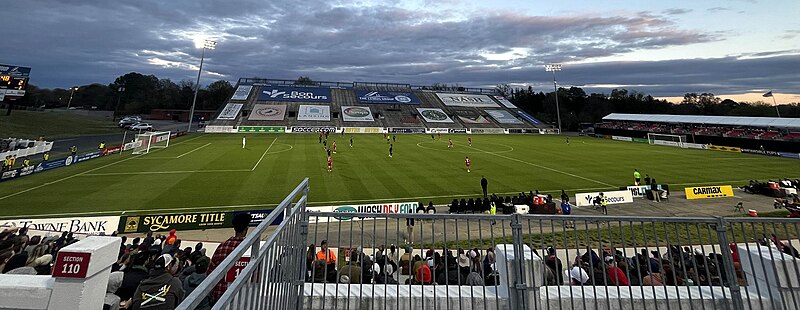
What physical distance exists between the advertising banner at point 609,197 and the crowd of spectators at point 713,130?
48.7 meters

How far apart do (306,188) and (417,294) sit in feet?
7.30

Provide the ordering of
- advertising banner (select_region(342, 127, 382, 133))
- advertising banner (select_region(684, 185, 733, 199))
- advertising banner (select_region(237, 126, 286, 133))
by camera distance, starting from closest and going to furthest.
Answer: advertising banner (select_region(684, 185, 733, 199))
advertising banner (select_region(237, 126, 286, 133))
advertising banner (select_region(342, 127, 382, 133))

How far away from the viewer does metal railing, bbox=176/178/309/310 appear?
1967 mm

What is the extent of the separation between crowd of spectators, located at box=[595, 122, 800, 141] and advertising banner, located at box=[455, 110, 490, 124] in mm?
27069

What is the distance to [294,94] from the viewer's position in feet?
316

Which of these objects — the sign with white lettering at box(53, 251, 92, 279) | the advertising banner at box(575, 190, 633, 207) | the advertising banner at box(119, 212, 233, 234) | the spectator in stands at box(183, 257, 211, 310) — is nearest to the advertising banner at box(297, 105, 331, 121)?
the advertising banner at box(119, 212, 233, 234)

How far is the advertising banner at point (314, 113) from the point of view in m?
80.4

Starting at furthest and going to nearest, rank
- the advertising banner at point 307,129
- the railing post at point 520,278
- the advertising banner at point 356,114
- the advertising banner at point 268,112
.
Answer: the advertising banner at point 356,114 → the advertising banner at point 268,112 → the advertising banner at point 307,129 → the railing post at point 520,278

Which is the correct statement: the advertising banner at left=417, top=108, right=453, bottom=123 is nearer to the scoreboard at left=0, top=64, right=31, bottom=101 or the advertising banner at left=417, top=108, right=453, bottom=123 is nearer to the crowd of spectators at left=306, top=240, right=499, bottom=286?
the scoreboard at left=0, top=64, right=31, bottom=101

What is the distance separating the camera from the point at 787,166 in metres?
36.3

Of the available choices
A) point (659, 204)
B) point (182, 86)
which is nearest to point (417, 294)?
point (659, 204)

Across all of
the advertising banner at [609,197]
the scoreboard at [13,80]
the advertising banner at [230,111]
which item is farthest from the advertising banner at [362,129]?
the advertising banner at [609,197]

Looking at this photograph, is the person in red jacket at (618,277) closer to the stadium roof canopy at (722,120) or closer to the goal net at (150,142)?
the goal net at (150,142)

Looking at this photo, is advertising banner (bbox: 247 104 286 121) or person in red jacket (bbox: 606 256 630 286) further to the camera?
advertising banner (bbox: 247 104 286 121)
